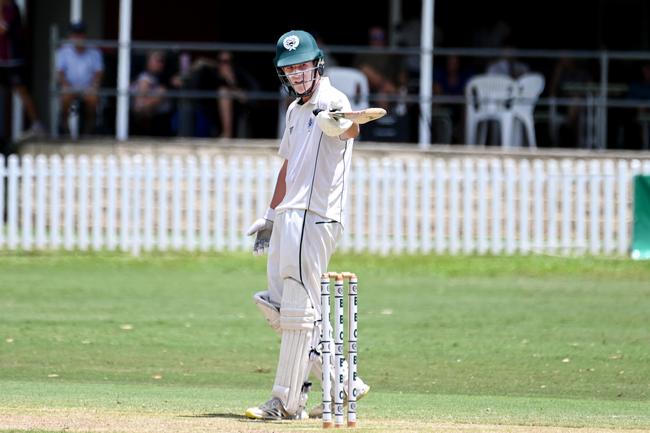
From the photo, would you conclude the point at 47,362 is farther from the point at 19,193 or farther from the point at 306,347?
the point at 19,193

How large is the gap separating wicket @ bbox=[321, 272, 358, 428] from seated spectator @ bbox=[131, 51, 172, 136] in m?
15.1

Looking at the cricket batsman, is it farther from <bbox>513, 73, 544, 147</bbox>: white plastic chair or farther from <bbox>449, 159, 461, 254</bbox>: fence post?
<bbox>513, 73, 544, 147</bbox>: white plastic chair

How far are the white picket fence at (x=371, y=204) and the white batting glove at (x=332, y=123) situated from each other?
487 inches

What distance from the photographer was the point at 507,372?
1197 cm

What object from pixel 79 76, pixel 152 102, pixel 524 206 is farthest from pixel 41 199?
pixel 524 206

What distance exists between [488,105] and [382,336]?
31.2ft

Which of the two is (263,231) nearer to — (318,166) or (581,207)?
(318,166)

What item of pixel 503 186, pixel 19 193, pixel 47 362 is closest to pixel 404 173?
pixel 503 186

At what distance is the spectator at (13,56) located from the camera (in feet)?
77.2

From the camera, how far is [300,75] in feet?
28.4

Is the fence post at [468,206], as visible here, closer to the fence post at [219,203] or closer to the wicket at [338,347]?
the fence post at [219,203]

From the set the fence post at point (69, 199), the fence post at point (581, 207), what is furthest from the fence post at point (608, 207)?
the fence post at point (69, 199)

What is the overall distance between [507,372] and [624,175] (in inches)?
368

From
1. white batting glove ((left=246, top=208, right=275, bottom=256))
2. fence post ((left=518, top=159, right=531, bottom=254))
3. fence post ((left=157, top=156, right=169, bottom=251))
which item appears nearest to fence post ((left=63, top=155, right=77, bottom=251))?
fence post ((left=157, top=156, right=169, bottom=251))
